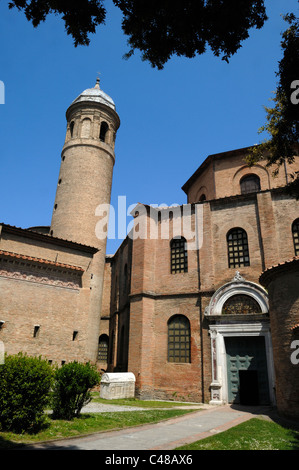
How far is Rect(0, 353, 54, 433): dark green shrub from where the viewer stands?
22.5 feet

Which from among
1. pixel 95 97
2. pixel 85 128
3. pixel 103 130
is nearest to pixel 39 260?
pixel 85 128

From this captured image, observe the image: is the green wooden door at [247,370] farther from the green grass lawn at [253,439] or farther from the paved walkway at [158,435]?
the green grass lawn at [253,439]

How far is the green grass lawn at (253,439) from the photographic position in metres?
6.22

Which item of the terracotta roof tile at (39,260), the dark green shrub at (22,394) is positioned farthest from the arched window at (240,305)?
the dark green shrub at (22,394)

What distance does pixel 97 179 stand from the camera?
2317 centimetres

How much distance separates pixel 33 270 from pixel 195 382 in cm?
914

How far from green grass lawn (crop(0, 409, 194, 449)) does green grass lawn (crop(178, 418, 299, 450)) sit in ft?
7.81

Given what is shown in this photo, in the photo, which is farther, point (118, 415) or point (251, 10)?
point (118, 415)

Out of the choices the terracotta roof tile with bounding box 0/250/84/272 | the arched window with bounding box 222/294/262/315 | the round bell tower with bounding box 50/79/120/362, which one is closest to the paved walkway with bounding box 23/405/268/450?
the arched window with bounding box 222/294/262/315

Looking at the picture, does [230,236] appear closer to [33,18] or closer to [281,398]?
[281,398]

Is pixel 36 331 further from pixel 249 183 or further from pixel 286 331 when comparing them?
pixel 249 183

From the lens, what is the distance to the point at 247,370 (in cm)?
1460

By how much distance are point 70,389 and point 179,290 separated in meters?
9.30

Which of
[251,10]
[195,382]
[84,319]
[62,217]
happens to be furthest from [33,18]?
[62,217]
